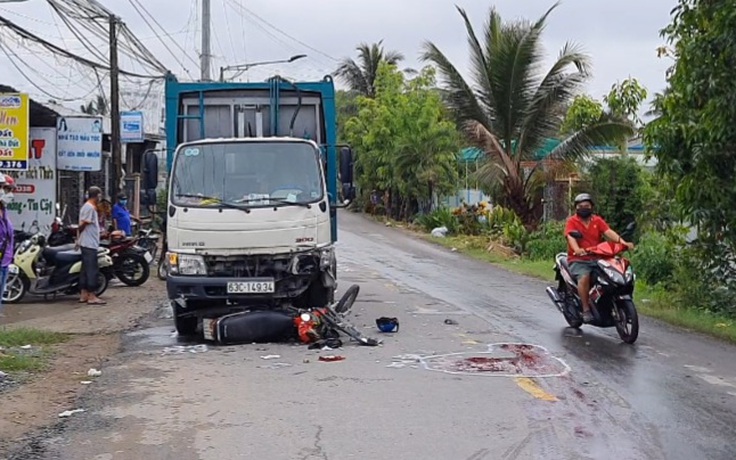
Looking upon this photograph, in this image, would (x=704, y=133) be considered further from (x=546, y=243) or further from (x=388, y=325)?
(x=546, y=243)

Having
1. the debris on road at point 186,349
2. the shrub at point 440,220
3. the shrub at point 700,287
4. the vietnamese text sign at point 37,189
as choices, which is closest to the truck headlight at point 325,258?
the debris on road at point 186,349

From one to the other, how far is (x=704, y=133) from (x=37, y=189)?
14458mm

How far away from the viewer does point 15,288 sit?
16391 millimetres

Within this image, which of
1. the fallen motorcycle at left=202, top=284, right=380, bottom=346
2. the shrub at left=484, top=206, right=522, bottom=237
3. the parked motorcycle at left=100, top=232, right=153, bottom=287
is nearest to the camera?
the fallen motorcycle at left=202, top=284, right=380, bottom=346

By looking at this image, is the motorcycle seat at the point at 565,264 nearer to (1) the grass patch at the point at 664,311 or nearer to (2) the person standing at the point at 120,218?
(1) the grass patch at the point at 664,311

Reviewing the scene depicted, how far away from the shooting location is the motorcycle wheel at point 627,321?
37.3ft

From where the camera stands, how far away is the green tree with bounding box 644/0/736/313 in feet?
41.5

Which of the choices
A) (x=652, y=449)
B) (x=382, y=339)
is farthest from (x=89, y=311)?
(x=652, y=449)

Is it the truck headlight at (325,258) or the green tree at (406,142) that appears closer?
the truck headlight at (325,258)

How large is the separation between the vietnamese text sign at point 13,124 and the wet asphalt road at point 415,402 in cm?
688

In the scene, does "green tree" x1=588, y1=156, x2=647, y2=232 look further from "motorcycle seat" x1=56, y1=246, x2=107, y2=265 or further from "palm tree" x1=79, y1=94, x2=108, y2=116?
"palm tree" x1=79, y1=94, x2=108, y2=116

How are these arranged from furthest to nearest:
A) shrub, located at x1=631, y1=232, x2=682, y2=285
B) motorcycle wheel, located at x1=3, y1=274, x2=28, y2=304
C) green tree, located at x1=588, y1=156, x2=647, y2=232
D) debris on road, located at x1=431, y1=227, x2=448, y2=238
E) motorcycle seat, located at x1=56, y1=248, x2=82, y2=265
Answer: debris on road, located at x1=431, y1=227, x2=448, y2=238, green tree, located at x1=588, y1=156, x2=647, y2=232, shrub, located at x1=631, y1=232, x2=682, y2=285, motorcycle seat, located at x1=56, y1=248, x2=82, y2=265, motorcycle wheel, located at x1=3, y1=274, x2=28, y2=304

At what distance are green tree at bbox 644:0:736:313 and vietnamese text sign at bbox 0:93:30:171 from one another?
35.2 ft

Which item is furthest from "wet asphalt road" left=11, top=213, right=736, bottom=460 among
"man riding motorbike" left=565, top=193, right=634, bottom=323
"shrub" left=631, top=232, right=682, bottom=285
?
"shrub" left=631, top=232, right=682, bottom=285
